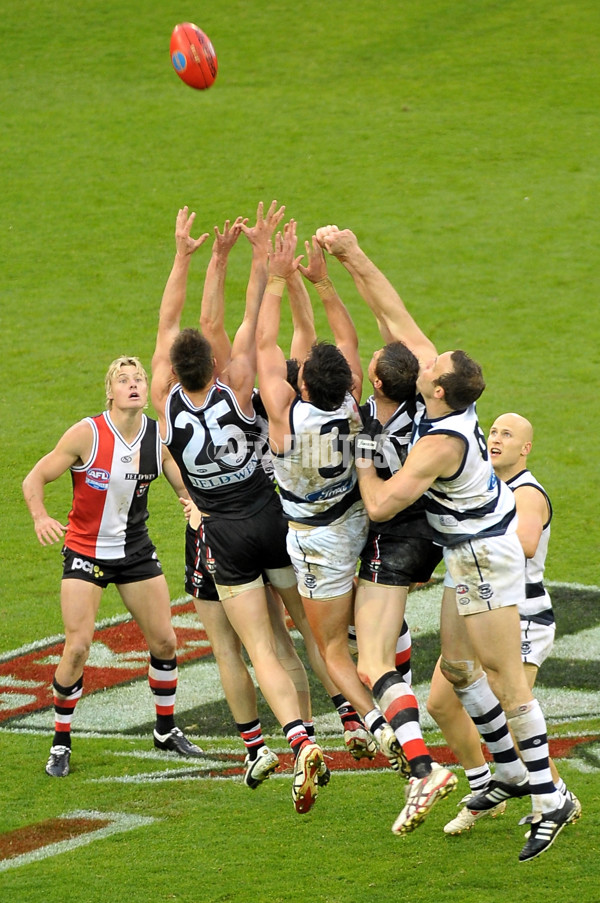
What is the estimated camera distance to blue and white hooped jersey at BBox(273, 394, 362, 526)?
248 inches

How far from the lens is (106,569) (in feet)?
27.1

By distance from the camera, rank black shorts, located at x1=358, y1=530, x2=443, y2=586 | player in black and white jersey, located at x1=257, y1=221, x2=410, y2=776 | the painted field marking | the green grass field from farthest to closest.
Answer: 1. the painted field marking
2. the green grass field
3. black shorts, located at x1=358, y1=530, x2=443, y2=586
4. player in black and white jersey, located at x1=257, y1=221, x2=410, y2=776

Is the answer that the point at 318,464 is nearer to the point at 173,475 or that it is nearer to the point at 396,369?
the point at 396,369

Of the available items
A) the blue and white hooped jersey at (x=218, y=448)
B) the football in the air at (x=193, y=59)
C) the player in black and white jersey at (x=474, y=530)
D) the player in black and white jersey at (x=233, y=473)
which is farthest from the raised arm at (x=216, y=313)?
the football in the air at (x=193, y=59)

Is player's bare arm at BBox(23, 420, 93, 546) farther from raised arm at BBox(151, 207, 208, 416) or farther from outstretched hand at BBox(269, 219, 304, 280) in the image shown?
outstretched hand at BBox(269, 219, 304, 280)

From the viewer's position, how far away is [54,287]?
20.2m

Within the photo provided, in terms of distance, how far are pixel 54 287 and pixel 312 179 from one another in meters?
5.65

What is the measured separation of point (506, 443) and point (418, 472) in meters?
1.37

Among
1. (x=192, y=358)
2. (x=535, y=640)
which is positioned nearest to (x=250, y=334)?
(x=192, y=358)

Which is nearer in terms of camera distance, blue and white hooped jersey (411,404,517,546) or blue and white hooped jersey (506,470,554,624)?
blue and white hooped jersey (411,404,517,546)

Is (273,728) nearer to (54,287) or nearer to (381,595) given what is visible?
(381,595)

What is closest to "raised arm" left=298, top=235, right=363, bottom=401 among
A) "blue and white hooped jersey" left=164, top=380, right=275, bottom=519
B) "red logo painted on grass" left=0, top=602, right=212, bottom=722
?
"blue and white hooped jersey" left=164, top=380, right=275, bottom=519

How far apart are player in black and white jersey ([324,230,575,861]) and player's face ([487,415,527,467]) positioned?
80cm

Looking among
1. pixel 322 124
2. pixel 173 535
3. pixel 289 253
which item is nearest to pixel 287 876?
pixel 289 253
